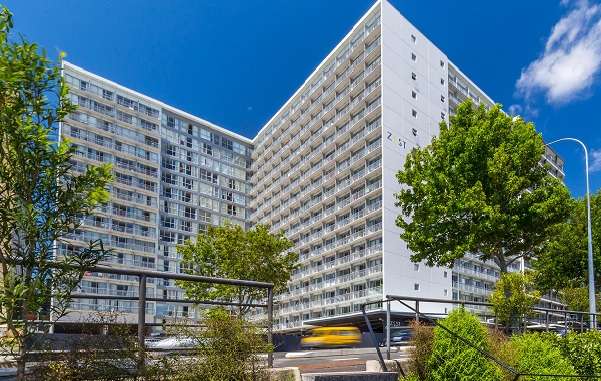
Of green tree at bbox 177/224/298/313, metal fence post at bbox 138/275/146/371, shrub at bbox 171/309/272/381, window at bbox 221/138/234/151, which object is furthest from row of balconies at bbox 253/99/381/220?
Answer: metal fence post at bbox 138/275/146/371

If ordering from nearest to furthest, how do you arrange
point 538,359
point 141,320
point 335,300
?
point 141,320 → point 538,359 → point 335,300

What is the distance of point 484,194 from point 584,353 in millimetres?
14133

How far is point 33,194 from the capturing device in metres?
5.13

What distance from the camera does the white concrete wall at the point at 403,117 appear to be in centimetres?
6286

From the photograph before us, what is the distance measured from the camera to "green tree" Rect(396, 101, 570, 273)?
969 inches

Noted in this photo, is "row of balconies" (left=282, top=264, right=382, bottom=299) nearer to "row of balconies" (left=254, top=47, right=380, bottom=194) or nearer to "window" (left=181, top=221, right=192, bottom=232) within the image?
"row of balconies" (left=254, top=47, right=380, bottom=194)

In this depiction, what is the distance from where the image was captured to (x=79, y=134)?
7925 centimetres

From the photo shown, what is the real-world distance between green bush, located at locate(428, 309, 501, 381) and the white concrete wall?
51828 mm

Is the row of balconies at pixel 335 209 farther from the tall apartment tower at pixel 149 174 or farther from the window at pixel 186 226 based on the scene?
the window at pixel 186 226

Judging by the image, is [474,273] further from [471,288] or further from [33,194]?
[33,194]

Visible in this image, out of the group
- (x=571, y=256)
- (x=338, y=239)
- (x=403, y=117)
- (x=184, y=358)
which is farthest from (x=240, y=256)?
(x=403, y=117)

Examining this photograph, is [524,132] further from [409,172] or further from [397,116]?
[397,116]

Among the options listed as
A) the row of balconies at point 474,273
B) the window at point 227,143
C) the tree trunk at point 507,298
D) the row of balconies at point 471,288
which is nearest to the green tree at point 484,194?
the tree trunk at point 507,298

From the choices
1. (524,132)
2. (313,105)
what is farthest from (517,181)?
(313,105)
